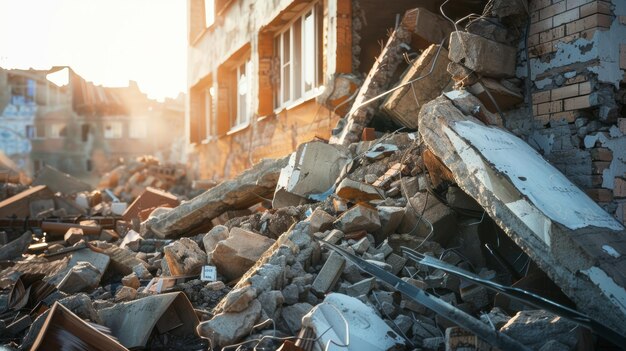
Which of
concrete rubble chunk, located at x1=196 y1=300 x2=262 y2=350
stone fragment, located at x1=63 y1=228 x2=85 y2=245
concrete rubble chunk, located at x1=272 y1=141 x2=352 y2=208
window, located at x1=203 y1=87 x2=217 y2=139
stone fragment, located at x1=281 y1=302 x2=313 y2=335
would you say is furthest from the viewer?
window, located at x1=203 y1=87 x2=217 y2=139

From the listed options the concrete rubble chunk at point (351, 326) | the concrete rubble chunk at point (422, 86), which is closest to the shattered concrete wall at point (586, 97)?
the concrete rubble chunk at point (422, 86)

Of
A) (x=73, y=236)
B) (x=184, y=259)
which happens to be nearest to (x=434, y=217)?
(x=184, y=259)

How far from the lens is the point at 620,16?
408 cm

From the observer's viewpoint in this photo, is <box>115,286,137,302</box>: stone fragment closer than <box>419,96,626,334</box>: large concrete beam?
No

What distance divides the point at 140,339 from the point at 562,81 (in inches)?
138

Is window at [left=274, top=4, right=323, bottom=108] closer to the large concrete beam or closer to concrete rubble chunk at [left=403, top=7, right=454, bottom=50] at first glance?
concrete rubble chunk at [left=403, top=7, right=454, bottom=50]

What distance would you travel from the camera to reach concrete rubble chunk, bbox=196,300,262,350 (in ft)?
9.54

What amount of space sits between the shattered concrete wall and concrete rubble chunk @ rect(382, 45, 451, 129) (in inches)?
54.8

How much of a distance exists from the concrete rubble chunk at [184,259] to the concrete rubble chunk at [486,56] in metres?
2.69

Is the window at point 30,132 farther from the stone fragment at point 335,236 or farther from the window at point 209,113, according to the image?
the stone fragment at point 335,236

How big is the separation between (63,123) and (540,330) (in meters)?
35.6

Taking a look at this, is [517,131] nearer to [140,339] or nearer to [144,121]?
[140,339]

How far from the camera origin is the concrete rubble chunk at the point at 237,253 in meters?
4.12

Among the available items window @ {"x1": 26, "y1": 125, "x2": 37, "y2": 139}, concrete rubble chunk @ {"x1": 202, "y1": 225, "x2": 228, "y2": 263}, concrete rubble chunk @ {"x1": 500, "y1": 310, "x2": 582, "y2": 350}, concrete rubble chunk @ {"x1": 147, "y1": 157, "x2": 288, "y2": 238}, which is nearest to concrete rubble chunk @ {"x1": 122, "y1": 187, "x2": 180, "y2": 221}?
concrete rubble chunk @ {"x1": 147, "y1": 157, "x2": 288, "y2": 238}
